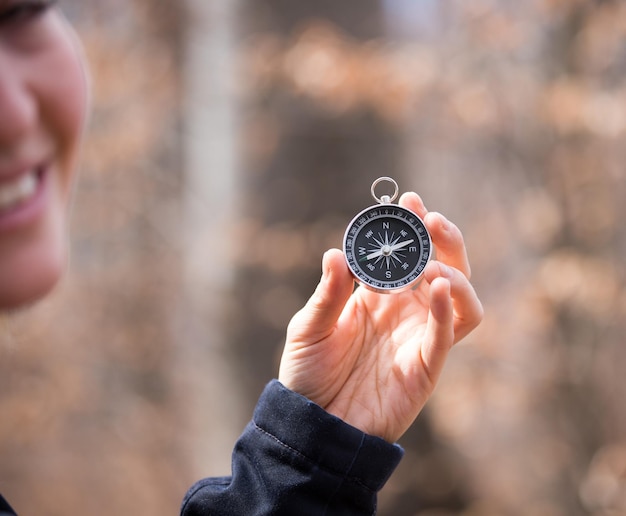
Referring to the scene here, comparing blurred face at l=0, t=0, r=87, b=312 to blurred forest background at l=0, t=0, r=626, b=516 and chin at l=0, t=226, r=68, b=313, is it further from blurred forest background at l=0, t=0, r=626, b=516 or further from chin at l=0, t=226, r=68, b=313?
blurred forest background at l=0, t=0, r=626, b=516

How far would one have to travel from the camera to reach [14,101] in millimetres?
1132

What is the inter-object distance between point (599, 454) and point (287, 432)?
114 inches

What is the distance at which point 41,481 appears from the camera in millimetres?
6086

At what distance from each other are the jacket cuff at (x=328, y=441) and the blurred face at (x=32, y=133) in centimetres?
57

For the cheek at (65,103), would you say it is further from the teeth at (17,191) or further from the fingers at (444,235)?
the fingers at (444,235)

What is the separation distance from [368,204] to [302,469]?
2839 millimetres

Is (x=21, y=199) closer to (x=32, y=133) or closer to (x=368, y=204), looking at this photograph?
(x=32, y=133)

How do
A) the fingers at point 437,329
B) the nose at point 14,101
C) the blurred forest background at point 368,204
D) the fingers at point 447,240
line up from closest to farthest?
the nose at point 14,101, the fingers at point 437,329, the fingers at point 447,240, the blurred forest background at point 368,204

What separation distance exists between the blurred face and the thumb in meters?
0.52

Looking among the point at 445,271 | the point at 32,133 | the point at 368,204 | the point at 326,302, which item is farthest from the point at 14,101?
the point at 368,204

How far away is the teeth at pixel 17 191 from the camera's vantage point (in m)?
1.20

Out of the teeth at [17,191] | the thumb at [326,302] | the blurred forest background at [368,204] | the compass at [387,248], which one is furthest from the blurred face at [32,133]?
the blurred forest background at [368,204]

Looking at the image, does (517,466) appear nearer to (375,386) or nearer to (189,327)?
(189,327)

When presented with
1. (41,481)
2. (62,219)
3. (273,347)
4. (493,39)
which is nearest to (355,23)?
(493,39)
